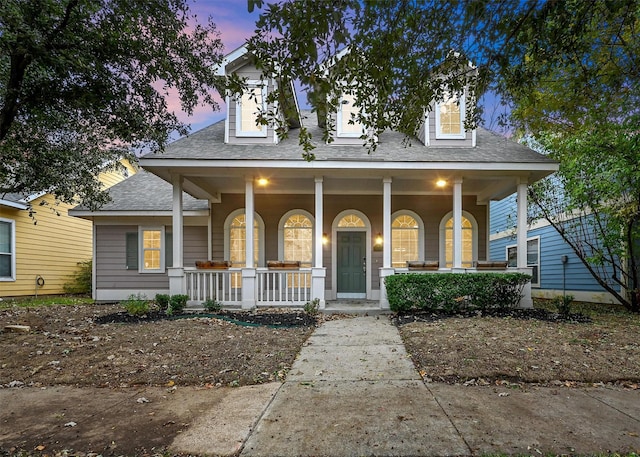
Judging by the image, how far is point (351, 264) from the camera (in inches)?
416

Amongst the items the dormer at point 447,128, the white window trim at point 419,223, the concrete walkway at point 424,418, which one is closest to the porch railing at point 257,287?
the white window trim at point 419,223

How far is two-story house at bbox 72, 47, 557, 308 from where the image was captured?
27.6 feet

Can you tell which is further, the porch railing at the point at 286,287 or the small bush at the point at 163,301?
the porch railing at the point at 286,287

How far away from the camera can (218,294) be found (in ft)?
29.5

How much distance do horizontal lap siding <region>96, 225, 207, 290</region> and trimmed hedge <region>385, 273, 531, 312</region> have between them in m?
6.37

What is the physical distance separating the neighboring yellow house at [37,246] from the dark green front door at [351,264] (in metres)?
8.15

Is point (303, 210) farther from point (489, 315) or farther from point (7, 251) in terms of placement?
point (7, 251)

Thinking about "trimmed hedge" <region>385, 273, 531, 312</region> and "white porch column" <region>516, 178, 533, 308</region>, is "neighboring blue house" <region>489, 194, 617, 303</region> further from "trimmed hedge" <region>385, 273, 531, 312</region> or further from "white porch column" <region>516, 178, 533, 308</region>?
"trimmed hedge" <region>385, 273, 531, 312</region>

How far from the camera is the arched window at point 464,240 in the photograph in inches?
418

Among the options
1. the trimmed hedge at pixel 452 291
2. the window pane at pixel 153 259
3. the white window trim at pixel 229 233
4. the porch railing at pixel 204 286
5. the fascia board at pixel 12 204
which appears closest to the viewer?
the trimmed hedge at pixel 452 291

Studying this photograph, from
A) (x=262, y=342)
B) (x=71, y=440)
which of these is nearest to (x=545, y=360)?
(x=262, y=342)

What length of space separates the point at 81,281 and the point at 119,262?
4506 mm

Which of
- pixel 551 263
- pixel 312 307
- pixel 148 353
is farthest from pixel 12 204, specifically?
pixel 551 263

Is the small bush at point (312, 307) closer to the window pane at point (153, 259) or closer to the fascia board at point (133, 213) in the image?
the fascia board at point (133, 213)
